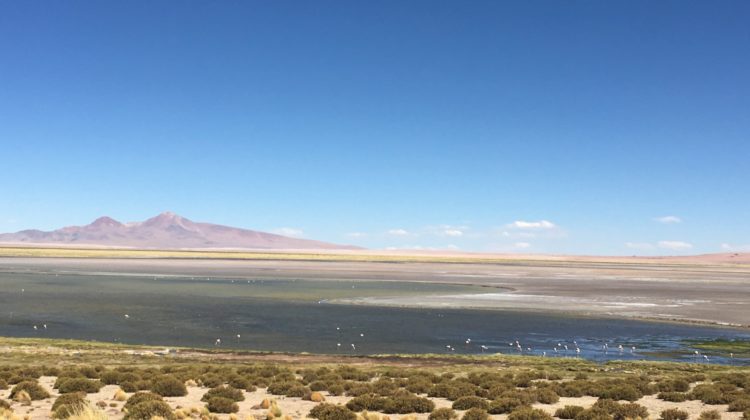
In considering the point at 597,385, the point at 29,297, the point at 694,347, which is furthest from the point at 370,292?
the point at 597,385

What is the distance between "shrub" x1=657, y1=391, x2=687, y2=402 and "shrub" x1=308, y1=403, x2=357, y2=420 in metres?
9.53

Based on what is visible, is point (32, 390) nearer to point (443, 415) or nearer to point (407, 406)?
point (407, 406)

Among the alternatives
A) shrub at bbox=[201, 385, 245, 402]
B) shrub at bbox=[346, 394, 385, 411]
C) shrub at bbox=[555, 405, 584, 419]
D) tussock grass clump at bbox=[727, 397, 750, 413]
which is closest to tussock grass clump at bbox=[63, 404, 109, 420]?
shrub at bbox=[201, 385, 245, 402]

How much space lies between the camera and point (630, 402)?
59.6ft

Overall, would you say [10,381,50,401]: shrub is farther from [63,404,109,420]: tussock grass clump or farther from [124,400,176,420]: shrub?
[124,400,176,420]: shrub

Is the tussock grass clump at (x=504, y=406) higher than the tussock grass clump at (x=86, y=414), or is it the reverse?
the tussock grass clump at (x=86, y=414)

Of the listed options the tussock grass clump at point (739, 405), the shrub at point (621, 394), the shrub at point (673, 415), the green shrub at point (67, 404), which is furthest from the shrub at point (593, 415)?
the green shrub at point (67, 404)

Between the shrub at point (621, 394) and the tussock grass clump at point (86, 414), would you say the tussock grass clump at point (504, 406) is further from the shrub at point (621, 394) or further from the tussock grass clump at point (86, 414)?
the tussock grass clump at point (86, 414)

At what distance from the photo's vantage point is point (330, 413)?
1612 cm

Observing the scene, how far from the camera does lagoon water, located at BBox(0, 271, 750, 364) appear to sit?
33344 millimetres

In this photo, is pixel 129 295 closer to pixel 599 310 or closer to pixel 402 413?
pixel 599 310

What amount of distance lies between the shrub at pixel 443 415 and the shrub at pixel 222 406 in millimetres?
5118

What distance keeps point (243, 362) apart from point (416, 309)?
2409 cm

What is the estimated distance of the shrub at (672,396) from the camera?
61.2ft
